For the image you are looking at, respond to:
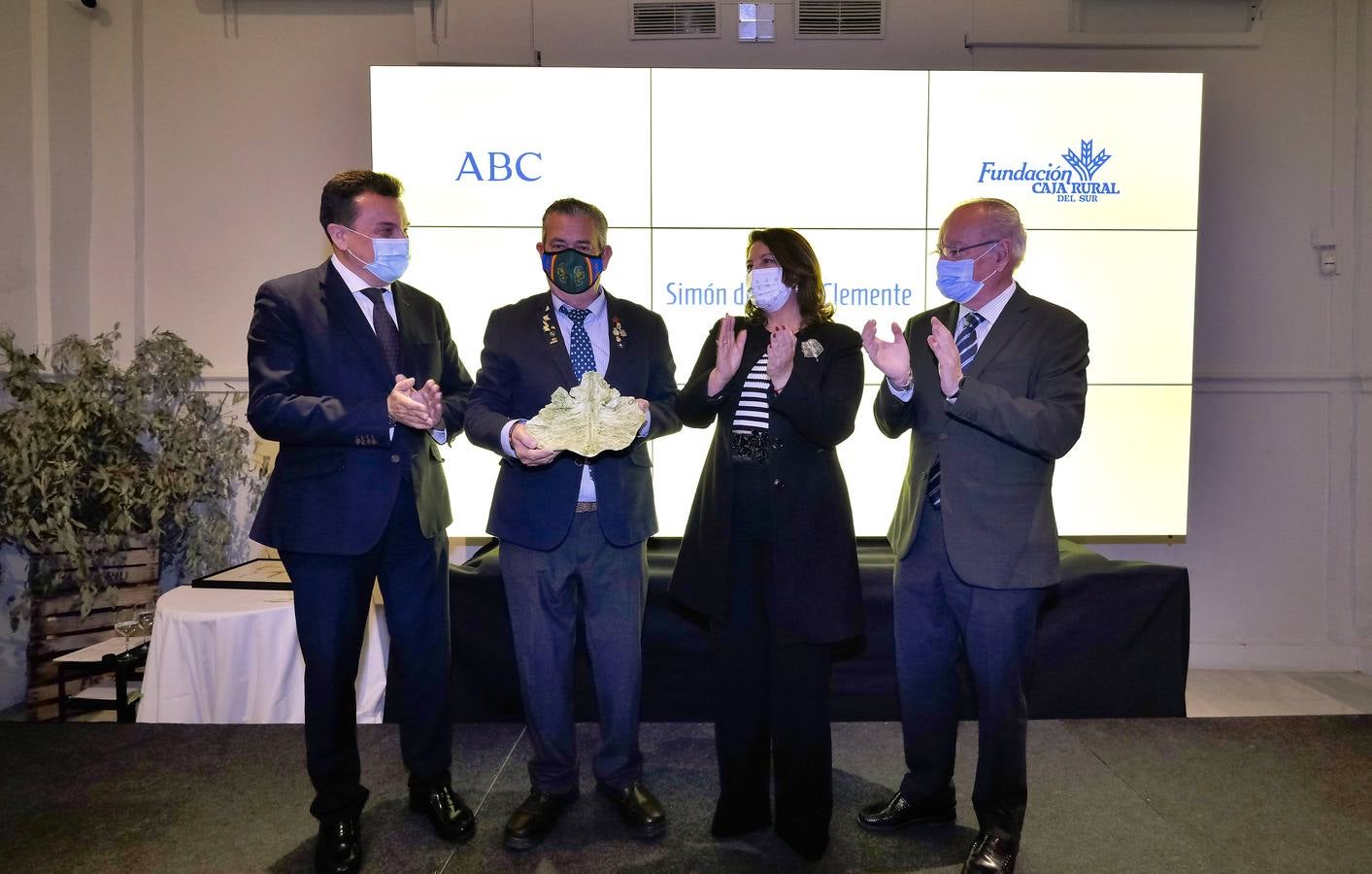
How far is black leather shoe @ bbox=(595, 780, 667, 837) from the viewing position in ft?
7.96

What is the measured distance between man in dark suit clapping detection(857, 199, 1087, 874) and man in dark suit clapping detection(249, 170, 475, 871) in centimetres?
120

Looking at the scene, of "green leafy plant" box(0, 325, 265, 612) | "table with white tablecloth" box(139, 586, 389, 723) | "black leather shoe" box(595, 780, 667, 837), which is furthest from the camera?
"green leafy plant" box(0, 325, 265, 612)

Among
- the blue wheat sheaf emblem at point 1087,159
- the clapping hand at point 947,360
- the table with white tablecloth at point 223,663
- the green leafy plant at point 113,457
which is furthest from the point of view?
the blue wheat sheaf emblem at point 1087,159

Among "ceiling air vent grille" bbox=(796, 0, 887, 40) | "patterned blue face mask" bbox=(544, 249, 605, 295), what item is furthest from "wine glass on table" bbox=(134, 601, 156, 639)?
"ceiling air vent grille" bbox=(796, 0, 887, 40)

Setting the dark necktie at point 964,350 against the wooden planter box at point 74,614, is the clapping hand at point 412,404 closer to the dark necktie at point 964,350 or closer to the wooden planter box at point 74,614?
the dark necktie at point 964,350

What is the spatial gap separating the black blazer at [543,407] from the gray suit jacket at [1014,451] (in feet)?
2.46

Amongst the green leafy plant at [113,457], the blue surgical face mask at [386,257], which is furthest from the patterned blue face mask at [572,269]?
the green leafy plant at [113,457]

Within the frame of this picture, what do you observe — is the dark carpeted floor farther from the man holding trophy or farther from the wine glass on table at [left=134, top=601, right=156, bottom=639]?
the wine glass on table at [left=134, top=601, right=156, bottom=639]

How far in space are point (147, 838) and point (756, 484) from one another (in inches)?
73.3

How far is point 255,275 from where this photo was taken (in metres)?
4.41

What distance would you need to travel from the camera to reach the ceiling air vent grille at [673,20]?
425cm

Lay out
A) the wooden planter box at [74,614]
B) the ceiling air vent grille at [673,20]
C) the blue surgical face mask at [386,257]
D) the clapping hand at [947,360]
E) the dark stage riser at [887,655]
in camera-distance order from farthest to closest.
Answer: the ceiling air vent grille at [673,20] < the wooden planter box at [74,614] < the dark stage riser at [887,655] < the blue surgical face mask at [386,257] < the clapping hand at [947,360]

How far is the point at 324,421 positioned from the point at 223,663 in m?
1.51

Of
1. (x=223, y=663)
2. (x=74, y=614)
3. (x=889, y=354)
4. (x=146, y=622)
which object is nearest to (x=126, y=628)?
(x=146, y=622)
